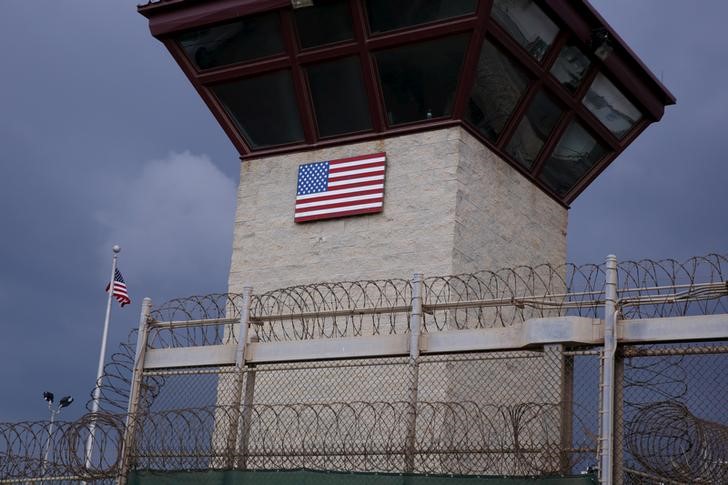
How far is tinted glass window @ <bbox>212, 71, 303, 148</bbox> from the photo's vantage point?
62.7ft

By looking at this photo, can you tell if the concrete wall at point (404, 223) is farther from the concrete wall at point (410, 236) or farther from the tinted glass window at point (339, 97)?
the tinted glass window at point (339, 97)

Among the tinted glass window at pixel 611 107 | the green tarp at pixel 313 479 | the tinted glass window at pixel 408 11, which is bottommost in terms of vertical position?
the green tarp at pixel 313 479

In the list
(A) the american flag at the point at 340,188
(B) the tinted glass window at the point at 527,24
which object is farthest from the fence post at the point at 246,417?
(B) the tinted glass window at the point at 527,24

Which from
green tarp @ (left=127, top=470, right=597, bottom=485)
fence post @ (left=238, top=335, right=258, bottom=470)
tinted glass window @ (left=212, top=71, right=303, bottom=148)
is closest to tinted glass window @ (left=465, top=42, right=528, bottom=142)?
tinted glass window @ (left=212, top=71, right=303, bottom=148)

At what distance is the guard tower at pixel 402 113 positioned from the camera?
17891mm

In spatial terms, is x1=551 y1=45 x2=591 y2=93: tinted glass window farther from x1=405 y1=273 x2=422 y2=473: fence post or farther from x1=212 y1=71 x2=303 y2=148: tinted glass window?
x1=405 y1=273 x2=422 y2=473: fence post

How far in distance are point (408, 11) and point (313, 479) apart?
8108 mm

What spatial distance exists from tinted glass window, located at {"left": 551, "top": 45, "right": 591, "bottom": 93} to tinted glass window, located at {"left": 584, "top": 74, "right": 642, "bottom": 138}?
389 mm

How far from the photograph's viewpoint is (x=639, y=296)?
39.5 feet

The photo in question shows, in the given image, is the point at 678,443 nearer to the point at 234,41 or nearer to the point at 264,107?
the point at 264,107

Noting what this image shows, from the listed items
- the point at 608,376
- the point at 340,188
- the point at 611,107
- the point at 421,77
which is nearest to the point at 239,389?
the point at 608,376

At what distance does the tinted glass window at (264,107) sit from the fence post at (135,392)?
210 inches

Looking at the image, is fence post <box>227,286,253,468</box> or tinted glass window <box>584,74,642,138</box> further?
tinted glass window <box>584,74,642,138</box>

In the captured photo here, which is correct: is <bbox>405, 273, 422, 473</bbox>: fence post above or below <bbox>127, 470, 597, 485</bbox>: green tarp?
above
